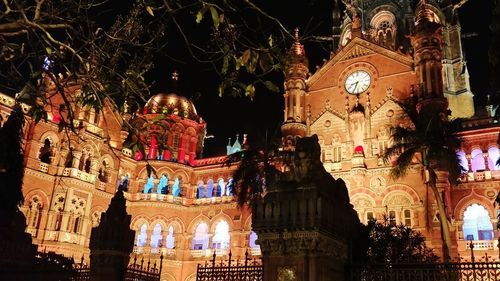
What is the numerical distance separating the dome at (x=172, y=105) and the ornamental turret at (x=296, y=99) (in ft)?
28.2

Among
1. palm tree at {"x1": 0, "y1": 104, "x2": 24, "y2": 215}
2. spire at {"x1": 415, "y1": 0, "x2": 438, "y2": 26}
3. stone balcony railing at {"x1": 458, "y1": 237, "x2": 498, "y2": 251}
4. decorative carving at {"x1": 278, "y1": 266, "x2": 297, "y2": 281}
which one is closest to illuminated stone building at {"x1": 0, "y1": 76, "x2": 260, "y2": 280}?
palm tree at {"x1": 0, "y1": 104, "x2": 24, "y2": 215}

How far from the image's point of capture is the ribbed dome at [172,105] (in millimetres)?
37406

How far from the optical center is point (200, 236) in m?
35.1

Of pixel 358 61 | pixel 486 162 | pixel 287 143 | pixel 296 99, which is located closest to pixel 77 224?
pixel 287 143

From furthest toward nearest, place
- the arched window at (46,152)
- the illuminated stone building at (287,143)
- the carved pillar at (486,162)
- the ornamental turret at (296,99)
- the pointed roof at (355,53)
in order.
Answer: the ornamental turret at (296,99) → the pointed roof at (355,53) → the arched window at (46,152) → the illuminated stone building at (287,143) → the carved pillar at (486,162)

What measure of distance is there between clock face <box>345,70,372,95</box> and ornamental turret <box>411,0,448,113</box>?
10.9 feet

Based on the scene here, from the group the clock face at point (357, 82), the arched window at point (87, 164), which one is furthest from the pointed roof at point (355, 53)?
the arched window at point (87, 164)

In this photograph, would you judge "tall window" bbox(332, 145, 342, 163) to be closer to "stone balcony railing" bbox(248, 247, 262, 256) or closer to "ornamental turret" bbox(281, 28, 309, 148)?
A: "ornamental turret" bbox(281, 28, 309, 148)

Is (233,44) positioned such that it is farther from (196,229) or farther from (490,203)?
(196,229)

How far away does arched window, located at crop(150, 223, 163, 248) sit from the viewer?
34044 mm

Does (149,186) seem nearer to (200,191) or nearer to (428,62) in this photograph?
(200,191)

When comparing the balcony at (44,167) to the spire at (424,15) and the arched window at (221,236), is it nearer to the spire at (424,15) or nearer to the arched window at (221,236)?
the arched window at (221,236)

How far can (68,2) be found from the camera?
728 centimetres

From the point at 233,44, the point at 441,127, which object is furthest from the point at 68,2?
the point at 441,127
